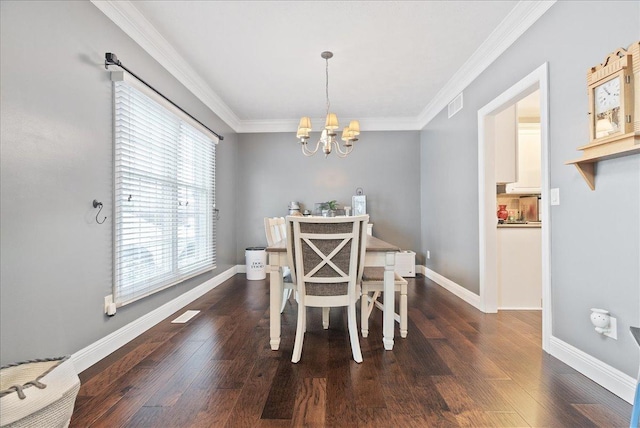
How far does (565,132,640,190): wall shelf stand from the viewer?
59.2 inches

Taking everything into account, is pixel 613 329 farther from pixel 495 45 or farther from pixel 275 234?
pixel 275 234

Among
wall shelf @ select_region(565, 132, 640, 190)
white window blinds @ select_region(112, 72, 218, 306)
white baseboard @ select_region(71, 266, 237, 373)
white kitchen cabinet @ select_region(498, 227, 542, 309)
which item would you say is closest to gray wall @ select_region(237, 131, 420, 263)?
white window blinds @ select_region(112, 72, 218, 306)

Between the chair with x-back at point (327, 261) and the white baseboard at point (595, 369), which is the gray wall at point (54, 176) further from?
the white baseboard at point (595, 369)

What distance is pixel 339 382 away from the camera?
70.5 inches

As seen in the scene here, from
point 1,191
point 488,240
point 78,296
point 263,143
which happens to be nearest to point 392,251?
point 488,240

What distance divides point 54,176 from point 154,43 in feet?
5.36

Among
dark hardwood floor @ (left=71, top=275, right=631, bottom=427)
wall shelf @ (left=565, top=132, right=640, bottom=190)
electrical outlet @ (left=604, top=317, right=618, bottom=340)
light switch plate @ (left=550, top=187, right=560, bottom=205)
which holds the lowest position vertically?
dark hardwood floor @ (left=71, top=275, right=631, bottom=427)

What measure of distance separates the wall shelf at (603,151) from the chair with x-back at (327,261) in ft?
4.21

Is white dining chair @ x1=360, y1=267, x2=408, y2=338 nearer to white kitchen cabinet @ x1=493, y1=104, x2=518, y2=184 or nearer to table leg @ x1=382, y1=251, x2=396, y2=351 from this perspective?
table leg @ x1=382, y1=251, x2=396, y2=351

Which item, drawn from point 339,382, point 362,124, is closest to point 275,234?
point 339,382

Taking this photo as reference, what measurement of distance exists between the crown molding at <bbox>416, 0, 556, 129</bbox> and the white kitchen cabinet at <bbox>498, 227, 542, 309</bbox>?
5.60 feet

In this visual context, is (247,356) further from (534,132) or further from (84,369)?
(534,132)

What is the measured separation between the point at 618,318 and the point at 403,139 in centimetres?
413

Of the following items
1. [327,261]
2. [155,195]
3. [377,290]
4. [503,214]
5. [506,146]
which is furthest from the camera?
[503,214]
